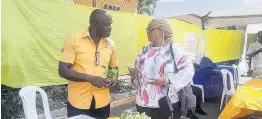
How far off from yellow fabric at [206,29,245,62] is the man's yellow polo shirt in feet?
23.2

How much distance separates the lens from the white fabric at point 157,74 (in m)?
2.35

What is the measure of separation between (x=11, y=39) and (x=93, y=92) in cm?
134

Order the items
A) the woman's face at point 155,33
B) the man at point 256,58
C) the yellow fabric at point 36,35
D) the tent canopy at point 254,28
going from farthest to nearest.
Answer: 1. the tent canopy at point 254,28
2. the man at point 256,58
3. the yellow fabric at point 36,35
4. the woman's face at point 155,33

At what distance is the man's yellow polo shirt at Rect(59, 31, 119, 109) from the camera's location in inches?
93.4

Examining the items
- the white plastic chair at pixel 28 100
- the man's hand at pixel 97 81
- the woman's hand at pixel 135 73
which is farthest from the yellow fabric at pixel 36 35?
the woman's hand at pixel 135 73

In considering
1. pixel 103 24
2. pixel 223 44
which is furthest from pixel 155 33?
pixel 223 44

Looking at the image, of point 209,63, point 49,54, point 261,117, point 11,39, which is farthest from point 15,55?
point 209,63

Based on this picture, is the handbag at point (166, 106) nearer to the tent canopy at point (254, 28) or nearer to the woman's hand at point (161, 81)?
the woman's hand at point (161, 81)

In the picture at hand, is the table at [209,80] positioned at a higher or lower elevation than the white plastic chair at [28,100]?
lower

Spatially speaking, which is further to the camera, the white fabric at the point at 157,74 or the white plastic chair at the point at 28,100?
the white plastic chair at the point at 28,100

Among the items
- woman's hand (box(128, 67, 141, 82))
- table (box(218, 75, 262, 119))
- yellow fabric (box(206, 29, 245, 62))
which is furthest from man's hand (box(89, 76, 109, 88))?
yellow fabric (box(206, 29, 245, 62))

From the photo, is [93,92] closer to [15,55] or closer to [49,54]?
[15,55]

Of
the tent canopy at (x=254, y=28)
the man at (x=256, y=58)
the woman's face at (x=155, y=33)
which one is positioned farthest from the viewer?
the tent canopy at (x=254, y=28)

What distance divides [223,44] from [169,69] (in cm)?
846
